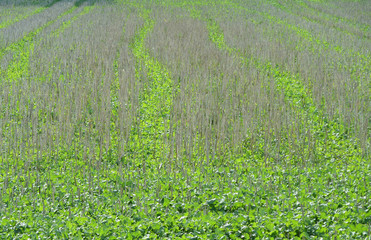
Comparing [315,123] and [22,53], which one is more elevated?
[315,123]

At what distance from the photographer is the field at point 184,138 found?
245 inches

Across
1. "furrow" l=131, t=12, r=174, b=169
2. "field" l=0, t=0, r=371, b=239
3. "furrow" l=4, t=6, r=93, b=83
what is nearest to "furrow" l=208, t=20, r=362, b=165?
"field" l=0, t=0, r=371, b=239

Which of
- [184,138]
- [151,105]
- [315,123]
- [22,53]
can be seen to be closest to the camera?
[184,138]

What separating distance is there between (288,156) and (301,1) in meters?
29.4

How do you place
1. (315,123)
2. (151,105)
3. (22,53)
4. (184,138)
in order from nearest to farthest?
(184,138), (315,123), (151,105), (22,53)

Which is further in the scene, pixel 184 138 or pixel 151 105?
pixel 151 105

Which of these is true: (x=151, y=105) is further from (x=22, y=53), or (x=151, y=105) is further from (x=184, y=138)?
(x=22, y=53)

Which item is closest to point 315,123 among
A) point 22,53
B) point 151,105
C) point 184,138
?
point 184,138

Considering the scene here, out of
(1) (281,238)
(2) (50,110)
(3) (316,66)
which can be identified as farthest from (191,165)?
(3) (316,66)

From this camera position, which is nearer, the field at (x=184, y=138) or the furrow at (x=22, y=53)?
the field at (x=184, y=138)

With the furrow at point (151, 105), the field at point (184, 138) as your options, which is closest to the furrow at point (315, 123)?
the field at point (184, 138)

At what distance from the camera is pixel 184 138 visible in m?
8.77

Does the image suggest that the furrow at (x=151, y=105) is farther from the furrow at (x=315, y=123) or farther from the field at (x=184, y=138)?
the furrow at (x=315, y=123)

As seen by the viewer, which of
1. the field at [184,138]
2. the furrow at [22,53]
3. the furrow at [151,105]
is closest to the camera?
the field at [184,138]
